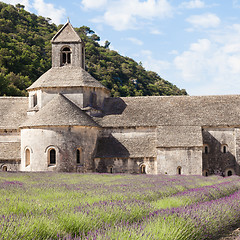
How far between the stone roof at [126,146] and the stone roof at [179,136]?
4.21 ft

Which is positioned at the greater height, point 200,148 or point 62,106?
point 62,106

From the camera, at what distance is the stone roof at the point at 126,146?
35.8 meters

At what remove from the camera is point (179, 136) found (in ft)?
116

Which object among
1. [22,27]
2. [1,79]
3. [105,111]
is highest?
[22,27]

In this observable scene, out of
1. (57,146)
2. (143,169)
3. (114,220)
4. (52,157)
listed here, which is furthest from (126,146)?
(114,220)

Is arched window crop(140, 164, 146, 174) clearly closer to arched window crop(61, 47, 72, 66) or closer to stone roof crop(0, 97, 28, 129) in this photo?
stone roof crop(0, 97, 28, 129)

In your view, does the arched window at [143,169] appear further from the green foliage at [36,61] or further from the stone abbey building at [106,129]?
the green foliage at [36,61]

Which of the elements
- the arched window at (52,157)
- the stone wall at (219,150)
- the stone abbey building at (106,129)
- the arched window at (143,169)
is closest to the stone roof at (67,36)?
the stone abbey building at (106,129)

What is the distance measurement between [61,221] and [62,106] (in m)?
27.2

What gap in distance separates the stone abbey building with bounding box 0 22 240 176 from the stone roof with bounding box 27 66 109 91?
0.10m

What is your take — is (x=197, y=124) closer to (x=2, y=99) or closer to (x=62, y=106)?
(x=62, y=106)

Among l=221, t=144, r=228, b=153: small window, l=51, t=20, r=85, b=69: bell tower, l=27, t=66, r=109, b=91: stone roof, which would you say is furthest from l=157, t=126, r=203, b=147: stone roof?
l=51, t=20, r=85, b=69: bell tower

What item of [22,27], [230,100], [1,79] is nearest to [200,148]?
[230,100]

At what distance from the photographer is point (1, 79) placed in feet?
197
